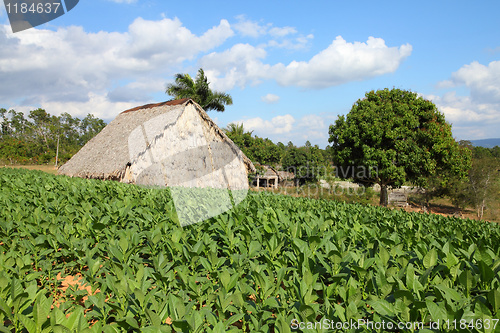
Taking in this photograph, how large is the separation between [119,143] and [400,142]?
54.1 ft

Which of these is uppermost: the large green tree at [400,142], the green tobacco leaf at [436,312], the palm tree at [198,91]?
the palm tree at [198,91]

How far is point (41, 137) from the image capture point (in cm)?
6250

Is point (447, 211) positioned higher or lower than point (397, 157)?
lower

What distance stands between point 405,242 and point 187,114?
1285cm

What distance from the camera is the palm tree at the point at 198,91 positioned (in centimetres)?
2888

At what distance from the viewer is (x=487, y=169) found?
2512 centimetres

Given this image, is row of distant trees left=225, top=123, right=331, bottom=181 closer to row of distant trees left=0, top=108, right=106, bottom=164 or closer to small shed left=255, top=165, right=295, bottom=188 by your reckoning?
small shed left=255, top=165, right=295, bottom=188

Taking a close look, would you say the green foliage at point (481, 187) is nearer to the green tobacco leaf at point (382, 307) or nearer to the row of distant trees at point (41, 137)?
the green tobacco leaf at point (382, 307)

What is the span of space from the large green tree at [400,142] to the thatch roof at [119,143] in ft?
25.8

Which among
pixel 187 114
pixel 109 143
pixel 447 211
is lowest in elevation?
pixel 447 211

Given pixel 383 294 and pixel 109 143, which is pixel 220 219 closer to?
pixel 383 294

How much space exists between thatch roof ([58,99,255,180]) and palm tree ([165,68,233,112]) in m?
11.0

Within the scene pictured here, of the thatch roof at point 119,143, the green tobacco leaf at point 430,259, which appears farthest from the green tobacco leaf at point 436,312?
the thatch roof at point 119,143

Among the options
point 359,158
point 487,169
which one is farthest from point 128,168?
point 487,169
